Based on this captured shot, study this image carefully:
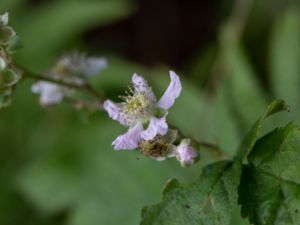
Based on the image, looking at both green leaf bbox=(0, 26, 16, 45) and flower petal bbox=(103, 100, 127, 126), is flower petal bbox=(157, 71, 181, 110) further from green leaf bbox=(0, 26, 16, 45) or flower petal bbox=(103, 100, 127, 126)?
green leaf bbox=(0, 26, 16, 45)

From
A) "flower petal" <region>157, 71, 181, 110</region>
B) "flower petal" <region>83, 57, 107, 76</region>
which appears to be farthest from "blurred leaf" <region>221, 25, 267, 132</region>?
"flower petal" <region>157, 71, 181, 110</region>

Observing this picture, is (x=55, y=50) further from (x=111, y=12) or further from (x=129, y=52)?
(x=129, y=52)

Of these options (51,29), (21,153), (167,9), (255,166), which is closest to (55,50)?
(51,29)

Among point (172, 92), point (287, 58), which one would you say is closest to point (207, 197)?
point (172, 92)

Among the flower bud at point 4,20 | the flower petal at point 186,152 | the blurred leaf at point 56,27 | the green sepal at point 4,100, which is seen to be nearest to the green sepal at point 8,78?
the green sepal at point 4,100

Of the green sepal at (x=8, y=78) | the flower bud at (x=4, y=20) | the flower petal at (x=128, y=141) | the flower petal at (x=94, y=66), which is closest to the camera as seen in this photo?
the flower petal at (x=128, y=141)

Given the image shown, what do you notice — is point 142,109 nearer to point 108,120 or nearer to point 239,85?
Answer: point 239,85

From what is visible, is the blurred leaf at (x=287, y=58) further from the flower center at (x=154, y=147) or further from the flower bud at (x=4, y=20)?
the flower bud at (x=4, y=20)

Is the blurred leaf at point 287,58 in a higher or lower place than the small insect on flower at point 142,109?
lower
